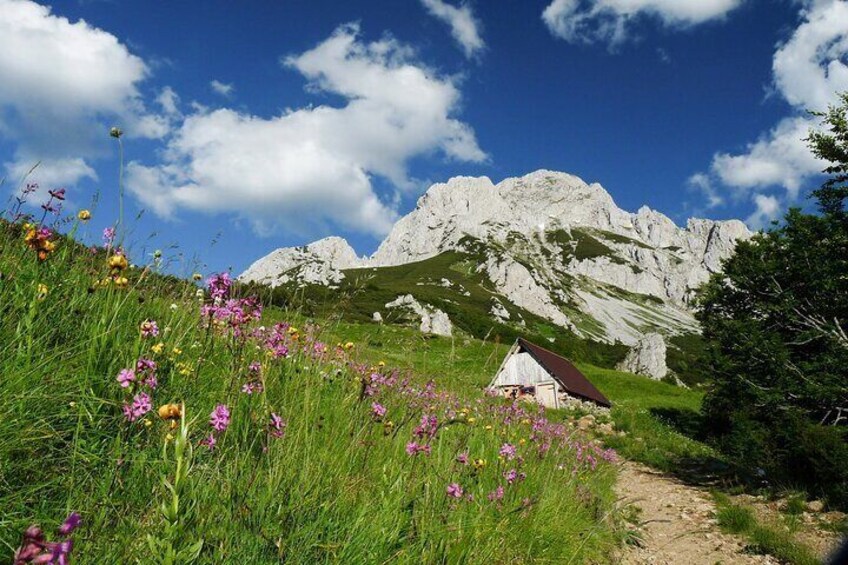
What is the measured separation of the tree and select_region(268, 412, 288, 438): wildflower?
38.3ft

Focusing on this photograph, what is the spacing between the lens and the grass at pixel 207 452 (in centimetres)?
234

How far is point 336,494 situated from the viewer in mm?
3232

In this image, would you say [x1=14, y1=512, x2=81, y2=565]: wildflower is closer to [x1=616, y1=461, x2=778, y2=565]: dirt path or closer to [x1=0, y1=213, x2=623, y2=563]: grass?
[x1=0, y1=213, x2=623, y2=563]: grass

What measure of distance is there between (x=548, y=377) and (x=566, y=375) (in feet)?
4.67

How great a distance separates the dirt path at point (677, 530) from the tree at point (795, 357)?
2243 mm

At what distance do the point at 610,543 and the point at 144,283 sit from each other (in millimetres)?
6600

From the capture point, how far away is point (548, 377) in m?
39.7

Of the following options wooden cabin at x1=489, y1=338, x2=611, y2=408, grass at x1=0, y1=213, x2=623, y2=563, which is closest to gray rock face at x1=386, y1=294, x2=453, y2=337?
grass at x1=0, y1=213, x2=623, y2=563

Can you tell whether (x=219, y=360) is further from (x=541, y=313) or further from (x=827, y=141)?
(x=541, y=313)

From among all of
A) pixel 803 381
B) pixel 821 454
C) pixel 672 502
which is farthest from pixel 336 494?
pixel 803 381

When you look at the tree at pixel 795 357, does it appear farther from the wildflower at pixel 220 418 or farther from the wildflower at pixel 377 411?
the wildflower at pixel 220 418

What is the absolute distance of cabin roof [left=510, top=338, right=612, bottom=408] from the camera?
37.9 meters

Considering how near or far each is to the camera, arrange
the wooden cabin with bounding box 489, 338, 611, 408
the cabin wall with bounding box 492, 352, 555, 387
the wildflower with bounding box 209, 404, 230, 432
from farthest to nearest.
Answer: the cabin wall with bounding box 492, 352, 555, 387 < the wooden cabin with bounding box 489, 338, 611, 408 < the wildflower with bounding box 209, 404, 230, 432

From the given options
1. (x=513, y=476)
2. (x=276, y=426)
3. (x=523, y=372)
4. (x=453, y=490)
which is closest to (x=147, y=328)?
(x=276, y=426)
